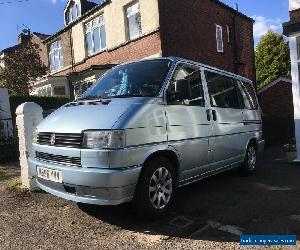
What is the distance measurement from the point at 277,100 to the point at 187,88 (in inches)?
619

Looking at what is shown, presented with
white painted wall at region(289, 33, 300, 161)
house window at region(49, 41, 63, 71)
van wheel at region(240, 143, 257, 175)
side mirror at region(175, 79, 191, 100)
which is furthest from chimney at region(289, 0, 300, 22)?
house window at region(49, 41, 63, 71)

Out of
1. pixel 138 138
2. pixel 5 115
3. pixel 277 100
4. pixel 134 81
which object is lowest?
pixel 138 138

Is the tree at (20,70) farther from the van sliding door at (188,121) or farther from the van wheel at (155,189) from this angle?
the van wheel at (155,189)

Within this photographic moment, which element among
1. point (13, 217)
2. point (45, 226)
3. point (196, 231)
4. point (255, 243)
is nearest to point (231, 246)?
point (255, 243)

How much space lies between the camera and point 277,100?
19.5 m

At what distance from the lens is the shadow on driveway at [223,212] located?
437 cm

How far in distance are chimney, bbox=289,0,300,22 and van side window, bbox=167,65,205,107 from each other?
4915 mm

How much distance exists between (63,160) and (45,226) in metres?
0.92

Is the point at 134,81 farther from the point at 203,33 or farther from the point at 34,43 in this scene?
the point at 34,43

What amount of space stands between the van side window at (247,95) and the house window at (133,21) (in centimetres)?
1121

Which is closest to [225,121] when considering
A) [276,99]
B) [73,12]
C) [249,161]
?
[249,161]

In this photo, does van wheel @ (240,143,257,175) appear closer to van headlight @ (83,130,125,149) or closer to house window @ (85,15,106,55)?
van headlight @ (83,130,125,149)

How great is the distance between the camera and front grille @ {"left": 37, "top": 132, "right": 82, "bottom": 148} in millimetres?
4363

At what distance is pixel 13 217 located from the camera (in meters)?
5.09
